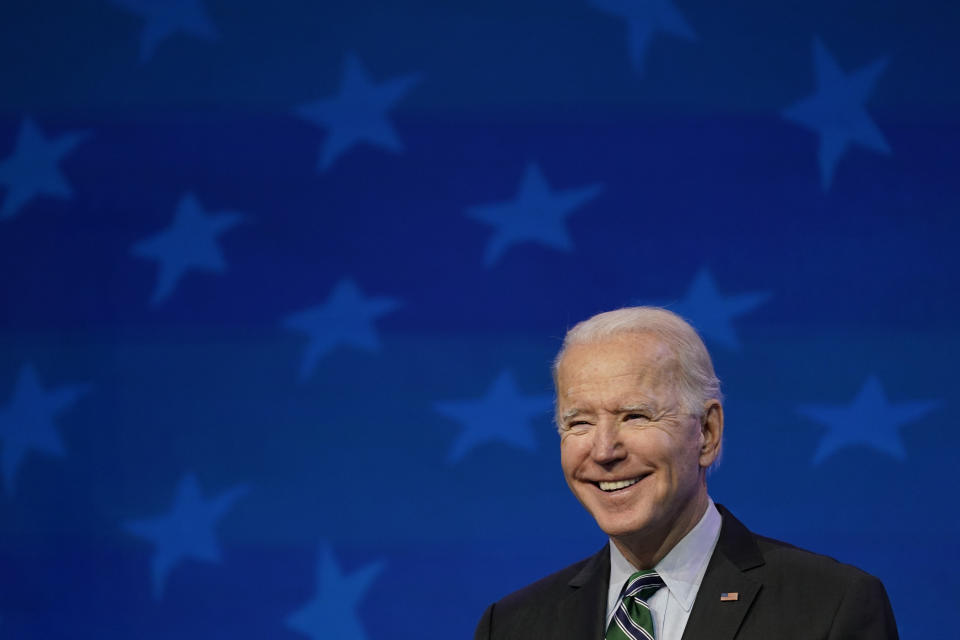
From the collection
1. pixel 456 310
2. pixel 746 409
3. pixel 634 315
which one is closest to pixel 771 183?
pixel 746 409

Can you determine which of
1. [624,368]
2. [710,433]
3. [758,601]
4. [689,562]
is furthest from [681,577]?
[624,368]

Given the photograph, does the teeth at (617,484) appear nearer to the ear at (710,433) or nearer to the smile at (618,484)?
the smile at (618,484)

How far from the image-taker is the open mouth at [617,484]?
77.4 inches

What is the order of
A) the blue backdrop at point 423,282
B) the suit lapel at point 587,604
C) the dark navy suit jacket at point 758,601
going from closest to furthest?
the dark navy suit jacket at point 758,601 → the suit lapel at point 587,604 → the blue backdrop at point 423,282

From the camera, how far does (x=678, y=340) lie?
6.60ft

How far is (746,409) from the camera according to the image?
301cm

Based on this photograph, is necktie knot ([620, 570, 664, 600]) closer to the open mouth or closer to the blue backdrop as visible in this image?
the open mouth

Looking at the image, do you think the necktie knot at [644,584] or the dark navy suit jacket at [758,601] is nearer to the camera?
the dark navy suit jacket at [758,601]

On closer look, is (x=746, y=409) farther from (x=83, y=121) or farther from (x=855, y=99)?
(x=83, y=121)

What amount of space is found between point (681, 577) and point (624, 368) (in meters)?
0.37

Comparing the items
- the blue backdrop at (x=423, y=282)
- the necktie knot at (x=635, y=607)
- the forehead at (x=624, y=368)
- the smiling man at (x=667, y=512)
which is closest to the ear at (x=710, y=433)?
the smiling man at (x=667, y=512)

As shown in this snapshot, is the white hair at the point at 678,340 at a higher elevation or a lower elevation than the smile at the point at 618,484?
higher

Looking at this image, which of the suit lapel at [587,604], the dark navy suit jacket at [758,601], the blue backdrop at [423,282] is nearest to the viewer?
the dark navy suit jacket at [758,601]

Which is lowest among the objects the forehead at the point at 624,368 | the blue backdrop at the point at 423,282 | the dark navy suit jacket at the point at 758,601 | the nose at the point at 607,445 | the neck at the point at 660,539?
the dark navy suit jacket at the point at 758,601
